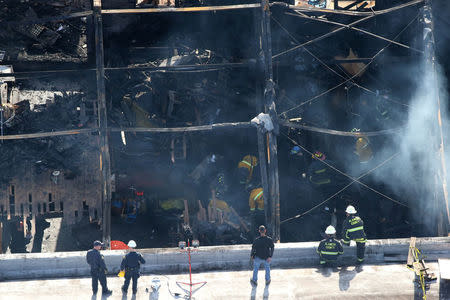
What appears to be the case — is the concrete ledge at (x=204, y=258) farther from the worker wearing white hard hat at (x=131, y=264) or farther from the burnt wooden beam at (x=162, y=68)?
the burnt wooden beam at (x=162, y=68)

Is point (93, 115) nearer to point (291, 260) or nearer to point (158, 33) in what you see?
point (158, 33)

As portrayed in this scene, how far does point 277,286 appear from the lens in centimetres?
1299

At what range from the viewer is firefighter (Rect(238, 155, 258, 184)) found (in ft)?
57.7

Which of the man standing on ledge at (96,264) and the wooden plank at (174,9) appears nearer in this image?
the man standing on ledge at (96,264)

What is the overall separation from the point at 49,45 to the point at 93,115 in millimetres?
4978

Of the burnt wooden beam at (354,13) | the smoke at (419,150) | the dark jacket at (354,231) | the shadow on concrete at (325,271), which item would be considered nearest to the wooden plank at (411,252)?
the dark jacket at (354,231)

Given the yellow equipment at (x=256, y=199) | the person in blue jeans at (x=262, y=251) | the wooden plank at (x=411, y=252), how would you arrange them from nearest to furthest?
the person in blue jeans at (x=262, y=251), the wooden plank at (x=411, y=252), the yellow equipment at (x=256, y=199)

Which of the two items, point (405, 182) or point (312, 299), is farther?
point (405, 182)

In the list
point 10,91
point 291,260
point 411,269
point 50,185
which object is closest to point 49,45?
point 10,91

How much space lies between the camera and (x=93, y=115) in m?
18.4

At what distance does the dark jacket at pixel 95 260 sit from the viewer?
12328 millimetres

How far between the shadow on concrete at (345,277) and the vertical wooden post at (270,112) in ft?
8.97

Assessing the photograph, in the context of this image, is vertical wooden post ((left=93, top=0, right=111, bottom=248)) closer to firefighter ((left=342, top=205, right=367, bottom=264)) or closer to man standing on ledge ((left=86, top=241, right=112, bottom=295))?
man standing on ledge ((left=86, top=241, right=112, bottom=295))

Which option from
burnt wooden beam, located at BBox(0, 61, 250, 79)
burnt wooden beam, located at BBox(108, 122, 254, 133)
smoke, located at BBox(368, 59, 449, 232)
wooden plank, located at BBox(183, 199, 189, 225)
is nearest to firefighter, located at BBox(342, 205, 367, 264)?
smoke, located at BBox(368, 59, 449, 232)
